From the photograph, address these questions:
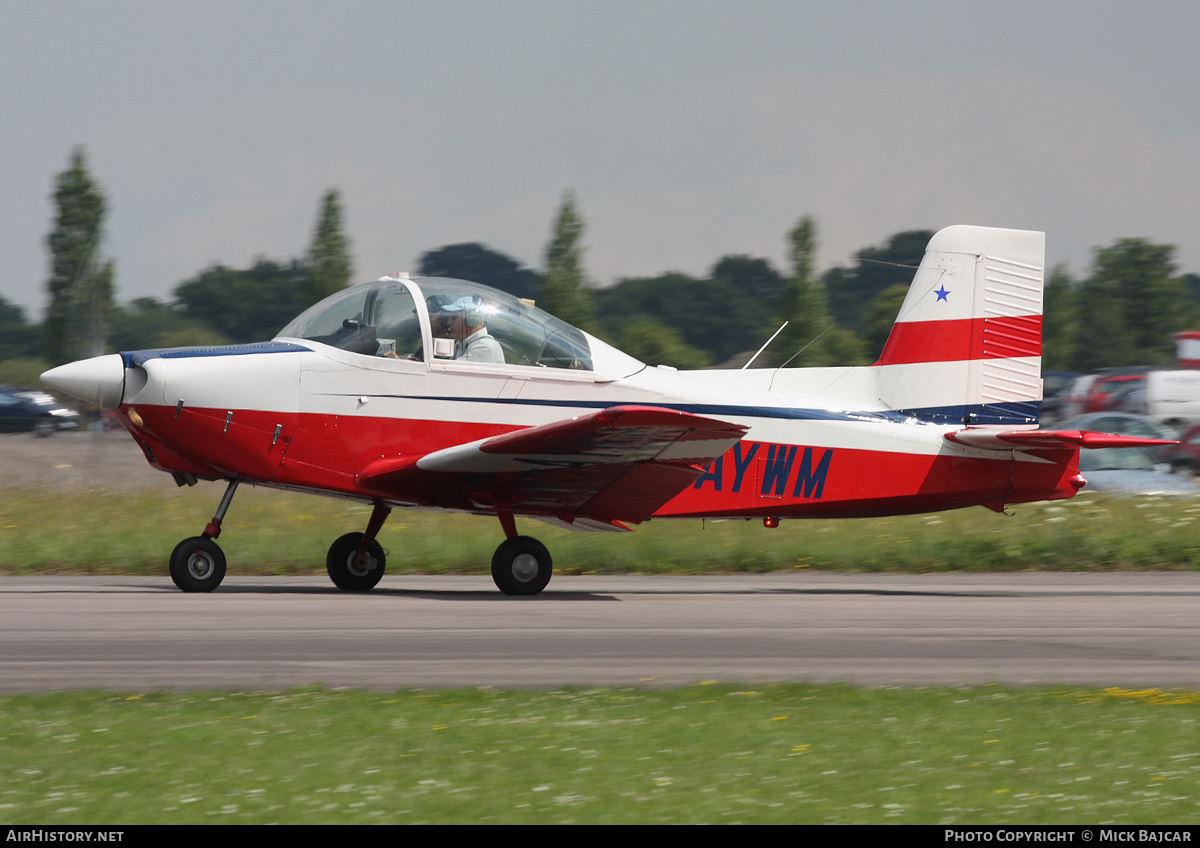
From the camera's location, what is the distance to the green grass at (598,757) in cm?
397

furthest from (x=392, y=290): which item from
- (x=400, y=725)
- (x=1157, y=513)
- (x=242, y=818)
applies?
(x=1157, y=513)

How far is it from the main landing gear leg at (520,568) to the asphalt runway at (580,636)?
0.64 ft

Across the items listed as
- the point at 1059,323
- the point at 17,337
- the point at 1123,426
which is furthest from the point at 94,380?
the point at 1059,323

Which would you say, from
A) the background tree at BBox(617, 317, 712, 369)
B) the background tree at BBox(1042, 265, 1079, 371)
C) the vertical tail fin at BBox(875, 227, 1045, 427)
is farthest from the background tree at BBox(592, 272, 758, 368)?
the vertical tail fin at BBox(875, 227, 1045, 427)

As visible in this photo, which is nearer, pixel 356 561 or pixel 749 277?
pixel 356 561

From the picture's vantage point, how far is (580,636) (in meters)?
7.96

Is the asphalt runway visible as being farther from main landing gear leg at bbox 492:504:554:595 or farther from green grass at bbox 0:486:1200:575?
green grass at bbox 0:486:1200:575

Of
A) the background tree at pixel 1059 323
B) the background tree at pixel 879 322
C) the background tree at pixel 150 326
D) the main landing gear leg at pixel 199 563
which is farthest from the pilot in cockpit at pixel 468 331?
the background tree at pixel 1059 323

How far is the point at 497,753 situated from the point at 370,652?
268 cm

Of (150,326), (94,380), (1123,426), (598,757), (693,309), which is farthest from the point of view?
(693,309)

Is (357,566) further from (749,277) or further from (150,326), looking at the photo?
(749,277)

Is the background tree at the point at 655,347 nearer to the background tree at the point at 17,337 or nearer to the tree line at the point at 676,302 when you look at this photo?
the tree line at the point at 676,302

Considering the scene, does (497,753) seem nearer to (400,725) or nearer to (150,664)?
(400,725)

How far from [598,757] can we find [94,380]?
260 inches
